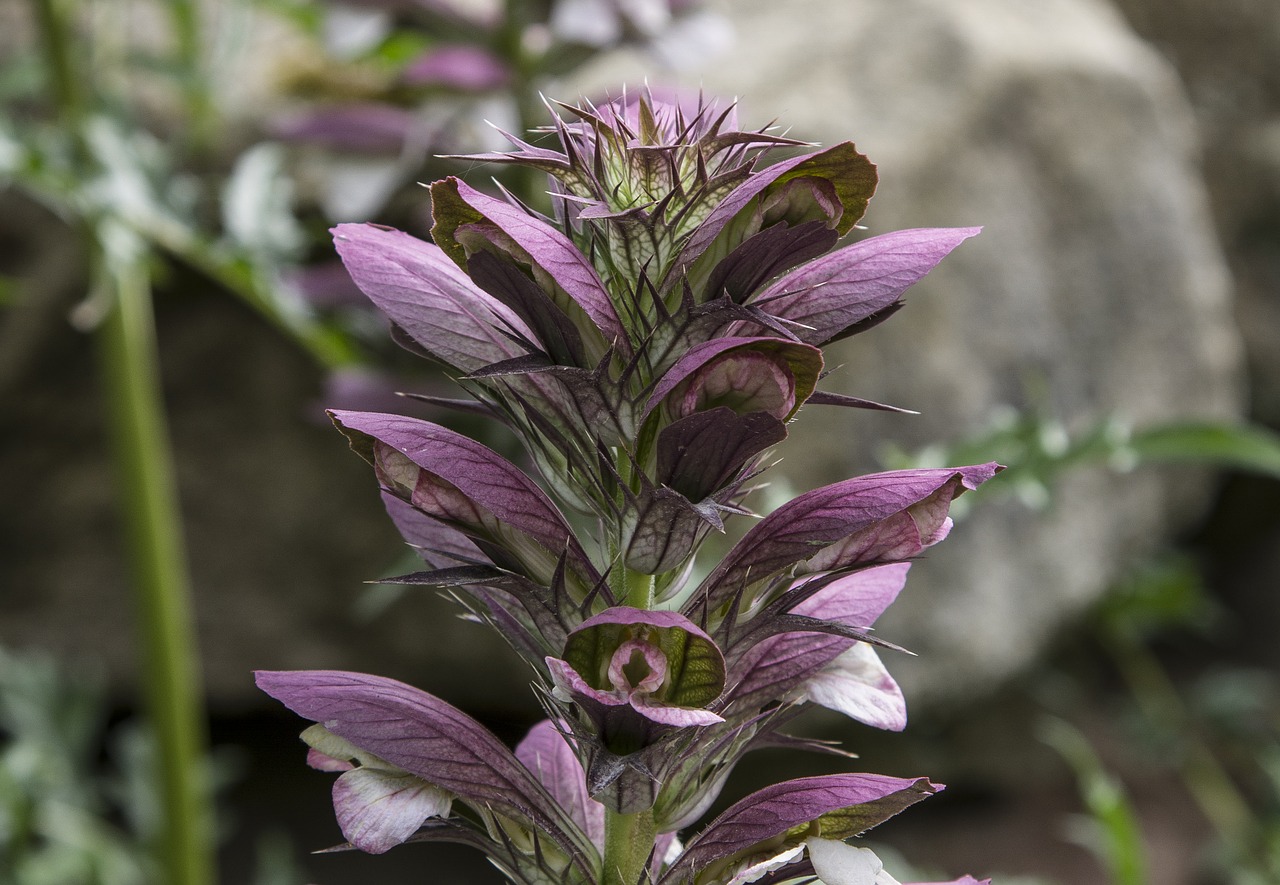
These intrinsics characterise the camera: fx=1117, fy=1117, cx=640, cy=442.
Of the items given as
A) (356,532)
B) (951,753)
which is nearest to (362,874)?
(356,532)

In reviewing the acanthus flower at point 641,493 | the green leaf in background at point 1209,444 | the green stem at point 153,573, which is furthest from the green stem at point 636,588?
the green stem at point 153,573

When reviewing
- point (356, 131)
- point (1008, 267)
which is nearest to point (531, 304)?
point (356, 131)

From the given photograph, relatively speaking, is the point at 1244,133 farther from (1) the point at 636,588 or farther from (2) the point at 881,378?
(1) the point at 636,588

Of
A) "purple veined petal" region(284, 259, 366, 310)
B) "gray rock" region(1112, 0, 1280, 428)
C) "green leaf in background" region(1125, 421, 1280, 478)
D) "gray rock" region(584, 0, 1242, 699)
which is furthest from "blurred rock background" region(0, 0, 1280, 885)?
"green leaf in background" region(1125, 421, 1280, 478)

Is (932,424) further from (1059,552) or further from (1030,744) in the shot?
(1030,744)

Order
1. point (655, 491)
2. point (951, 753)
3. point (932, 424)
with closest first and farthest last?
point (655, 491) < point (932, 424) < point (951, 753)

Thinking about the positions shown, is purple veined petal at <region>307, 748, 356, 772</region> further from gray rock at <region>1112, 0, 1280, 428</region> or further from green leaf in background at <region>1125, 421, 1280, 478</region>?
gray rock at <region>1112, 0, 1280, 428</region>

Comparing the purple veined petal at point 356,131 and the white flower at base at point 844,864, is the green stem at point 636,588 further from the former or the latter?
the purple veined petal at point 356,131
